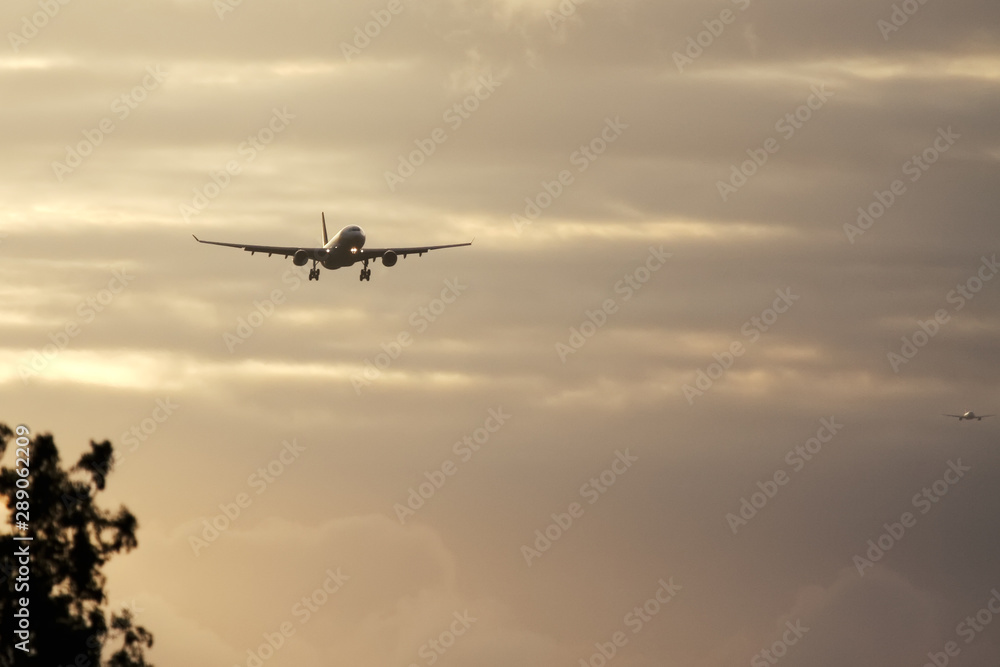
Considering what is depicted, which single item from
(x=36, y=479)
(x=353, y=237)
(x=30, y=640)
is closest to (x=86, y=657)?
(x=30, y=640)

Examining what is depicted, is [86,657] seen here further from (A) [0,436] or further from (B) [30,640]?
(A) [0,436]

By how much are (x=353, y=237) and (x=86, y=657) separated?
8749 cm

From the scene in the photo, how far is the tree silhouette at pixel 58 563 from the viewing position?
120250 mm

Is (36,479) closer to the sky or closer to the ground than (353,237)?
closer to the ground

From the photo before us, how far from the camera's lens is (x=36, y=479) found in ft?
408

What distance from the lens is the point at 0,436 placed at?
121 m

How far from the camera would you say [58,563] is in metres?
124

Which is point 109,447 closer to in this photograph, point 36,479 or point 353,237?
point 36,479

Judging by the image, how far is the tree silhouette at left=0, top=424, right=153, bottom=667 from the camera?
395 feet

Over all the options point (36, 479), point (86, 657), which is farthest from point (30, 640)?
point (36, 479)

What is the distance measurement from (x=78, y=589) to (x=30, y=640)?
538 cm

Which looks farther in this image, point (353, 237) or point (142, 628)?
point (353, 237)

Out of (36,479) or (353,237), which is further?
(353,237)

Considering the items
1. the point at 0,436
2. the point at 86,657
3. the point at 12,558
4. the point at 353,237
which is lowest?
the point at 86,657
